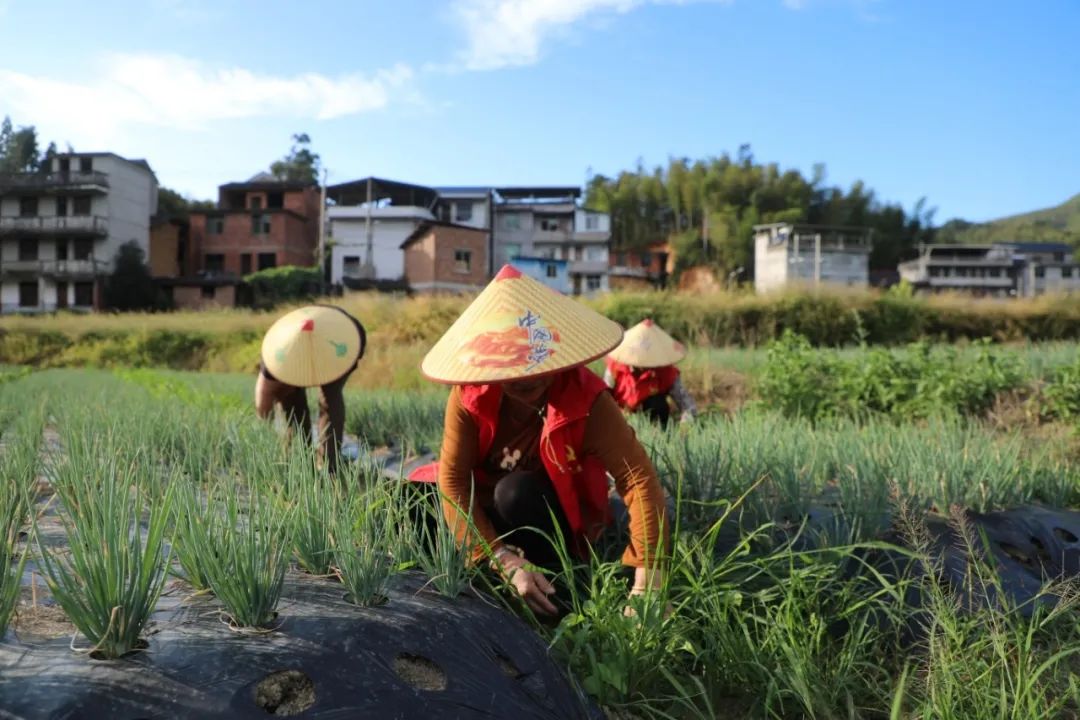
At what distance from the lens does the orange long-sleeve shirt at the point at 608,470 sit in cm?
171

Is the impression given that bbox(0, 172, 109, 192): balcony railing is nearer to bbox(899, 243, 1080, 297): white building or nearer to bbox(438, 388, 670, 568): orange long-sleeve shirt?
bbox(438, 388, 670, 568): orange long-sleeve shirt

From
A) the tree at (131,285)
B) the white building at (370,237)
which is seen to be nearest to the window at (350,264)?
the white building at (370,237)

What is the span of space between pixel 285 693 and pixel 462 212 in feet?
112

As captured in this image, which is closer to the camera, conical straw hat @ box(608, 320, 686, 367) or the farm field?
the farm field

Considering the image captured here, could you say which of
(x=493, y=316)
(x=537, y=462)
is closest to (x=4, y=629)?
(x=493, y=316)

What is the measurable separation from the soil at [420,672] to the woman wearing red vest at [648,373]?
129 inches

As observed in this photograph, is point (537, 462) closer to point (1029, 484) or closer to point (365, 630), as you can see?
point (365, 630)

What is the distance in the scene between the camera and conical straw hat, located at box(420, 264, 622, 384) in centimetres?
166

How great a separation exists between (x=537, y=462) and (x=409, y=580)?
621mm

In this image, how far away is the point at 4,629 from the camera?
39.6 inches

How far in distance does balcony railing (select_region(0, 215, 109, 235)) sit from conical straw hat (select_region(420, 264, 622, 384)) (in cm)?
3017

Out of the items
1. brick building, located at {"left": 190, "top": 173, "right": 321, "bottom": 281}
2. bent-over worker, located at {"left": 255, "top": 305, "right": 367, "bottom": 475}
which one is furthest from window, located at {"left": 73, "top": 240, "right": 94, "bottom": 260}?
bent-over worker, located at {"left": 255, "top": 305, "right": 367, "bottom": 475}

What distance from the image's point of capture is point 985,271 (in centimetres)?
4053

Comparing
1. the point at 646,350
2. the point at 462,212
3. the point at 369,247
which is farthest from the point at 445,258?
the point at 646,350
